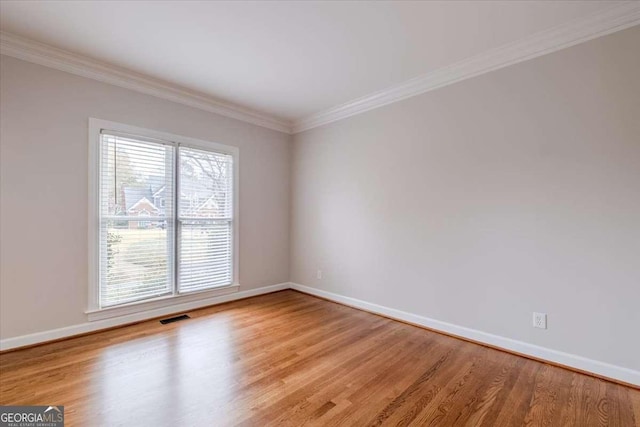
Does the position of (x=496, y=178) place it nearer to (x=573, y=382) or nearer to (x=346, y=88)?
(x=573, y=382)

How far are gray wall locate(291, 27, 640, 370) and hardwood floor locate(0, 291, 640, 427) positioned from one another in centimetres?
44

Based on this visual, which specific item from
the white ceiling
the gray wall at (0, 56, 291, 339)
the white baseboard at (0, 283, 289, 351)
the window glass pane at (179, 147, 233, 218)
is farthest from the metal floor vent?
the white ceiling

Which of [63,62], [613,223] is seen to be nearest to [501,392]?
[613,223]

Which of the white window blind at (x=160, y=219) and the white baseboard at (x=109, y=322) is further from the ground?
the white window blind at (x=160, y=219)

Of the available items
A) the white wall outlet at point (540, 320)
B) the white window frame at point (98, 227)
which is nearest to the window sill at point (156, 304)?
the white window frame at point (98, 227)

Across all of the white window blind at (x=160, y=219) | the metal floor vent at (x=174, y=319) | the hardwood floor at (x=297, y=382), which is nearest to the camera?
the hardwood floor at (x=297, y=382)

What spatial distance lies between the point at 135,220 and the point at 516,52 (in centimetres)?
415

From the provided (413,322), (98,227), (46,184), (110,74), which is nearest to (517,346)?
(413,322)

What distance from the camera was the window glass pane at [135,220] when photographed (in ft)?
9.92

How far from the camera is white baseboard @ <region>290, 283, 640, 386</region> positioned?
2.16 m

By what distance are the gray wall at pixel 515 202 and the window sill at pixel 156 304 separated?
5.80 ft

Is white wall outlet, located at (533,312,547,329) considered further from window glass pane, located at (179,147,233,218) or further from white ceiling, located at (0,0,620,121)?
window glass pane, located at (179,147,233,218)

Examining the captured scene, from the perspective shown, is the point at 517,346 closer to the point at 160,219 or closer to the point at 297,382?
the point at 297,382

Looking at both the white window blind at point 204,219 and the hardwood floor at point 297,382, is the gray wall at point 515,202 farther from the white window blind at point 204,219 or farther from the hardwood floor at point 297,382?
the white window blind at point 204,219
